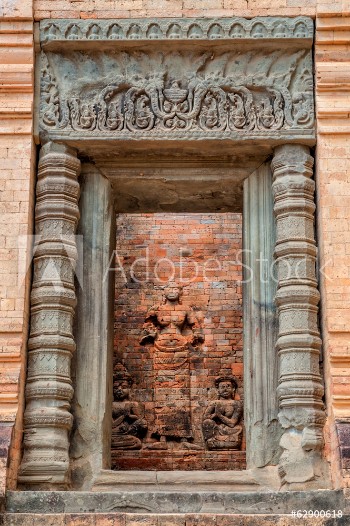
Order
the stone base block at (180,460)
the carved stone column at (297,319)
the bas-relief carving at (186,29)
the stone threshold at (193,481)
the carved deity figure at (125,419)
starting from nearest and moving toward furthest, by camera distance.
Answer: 1. the carved stone column at (297,319)
2. the stone threshold at (193,481)
3. the bas-relief carving at (186,29)
4. the stone base block at (180,460)
5. the carved deity figure at (125,419)

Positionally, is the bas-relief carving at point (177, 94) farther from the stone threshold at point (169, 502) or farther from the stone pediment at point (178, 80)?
the stone threshold at point (169, 502)

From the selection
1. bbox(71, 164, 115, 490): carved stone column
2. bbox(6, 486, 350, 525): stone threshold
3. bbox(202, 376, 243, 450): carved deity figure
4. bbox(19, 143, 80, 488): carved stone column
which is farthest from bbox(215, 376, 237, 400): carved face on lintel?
bbox(6, 486, 350, 525): stone threshold

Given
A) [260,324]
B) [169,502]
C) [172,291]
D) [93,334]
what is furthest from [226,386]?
[169,502]

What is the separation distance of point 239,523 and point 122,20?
13.5ft

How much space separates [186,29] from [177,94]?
53 centimetres

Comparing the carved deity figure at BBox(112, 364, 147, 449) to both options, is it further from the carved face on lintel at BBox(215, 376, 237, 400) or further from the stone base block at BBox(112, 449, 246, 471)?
the carved face on lintel at BBox(215, 376, 237, 400)

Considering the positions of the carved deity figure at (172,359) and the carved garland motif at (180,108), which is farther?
the carved deity figure at (172,359)

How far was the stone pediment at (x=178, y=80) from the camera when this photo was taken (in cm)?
859

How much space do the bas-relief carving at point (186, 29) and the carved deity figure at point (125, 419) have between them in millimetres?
5584

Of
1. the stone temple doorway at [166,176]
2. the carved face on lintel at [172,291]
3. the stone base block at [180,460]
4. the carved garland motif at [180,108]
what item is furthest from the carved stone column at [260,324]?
the carved face on lintel at [172,291]

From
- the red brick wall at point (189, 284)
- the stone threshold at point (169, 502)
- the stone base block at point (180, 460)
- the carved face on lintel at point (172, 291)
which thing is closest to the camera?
the stone threshold at point (169, 502)

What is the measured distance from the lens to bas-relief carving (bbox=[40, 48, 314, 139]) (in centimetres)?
862

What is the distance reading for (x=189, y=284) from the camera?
14008mm

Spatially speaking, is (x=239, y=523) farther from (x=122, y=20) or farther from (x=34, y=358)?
(x=122, y=20)
